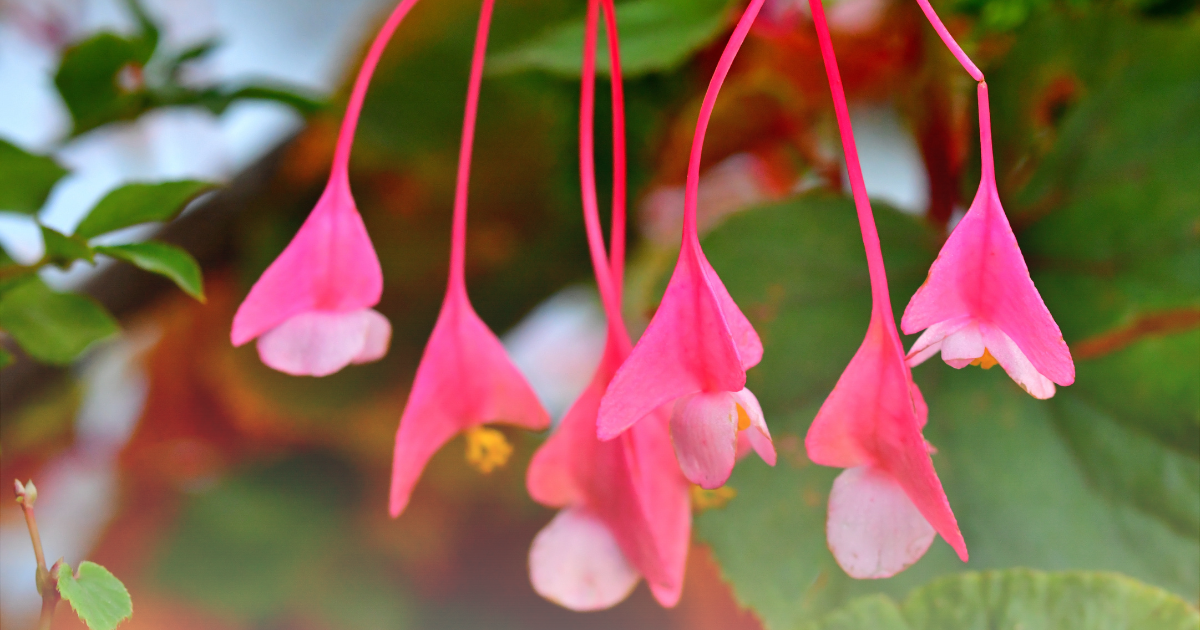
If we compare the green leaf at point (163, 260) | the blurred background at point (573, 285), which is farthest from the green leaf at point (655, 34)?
the green leaf at point (163, 260)

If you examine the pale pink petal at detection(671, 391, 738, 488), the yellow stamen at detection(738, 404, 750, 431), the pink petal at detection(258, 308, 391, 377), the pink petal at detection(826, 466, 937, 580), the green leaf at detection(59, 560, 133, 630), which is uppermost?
the pink petal at detection(258, 308, 391, 377)

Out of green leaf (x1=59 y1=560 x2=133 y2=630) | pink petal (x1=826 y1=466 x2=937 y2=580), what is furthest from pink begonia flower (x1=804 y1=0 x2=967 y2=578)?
green leaf (x1=59 y1=560 x2=133 y2=630)

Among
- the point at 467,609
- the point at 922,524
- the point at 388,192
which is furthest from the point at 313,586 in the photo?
the point at 922,524

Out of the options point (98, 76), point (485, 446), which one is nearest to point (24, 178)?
point (98, 76)

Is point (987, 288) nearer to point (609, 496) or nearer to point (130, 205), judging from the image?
point (609, 496)

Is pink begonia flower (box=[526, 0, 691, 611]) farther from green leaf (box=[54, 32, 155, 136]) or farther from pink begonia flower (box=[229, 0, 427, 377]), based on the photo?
green leaf (box=[54, 32, 155, 136])

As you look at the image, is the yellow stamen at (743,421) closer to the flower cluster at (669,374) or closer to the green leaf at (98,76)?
the flower cluster at (669,374)

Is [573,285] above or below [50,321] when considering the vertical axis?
below

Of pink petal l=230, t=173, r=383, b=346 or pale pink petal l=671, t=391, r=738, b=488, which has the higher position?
pink petal l=230, t=173, r=383, b=346
